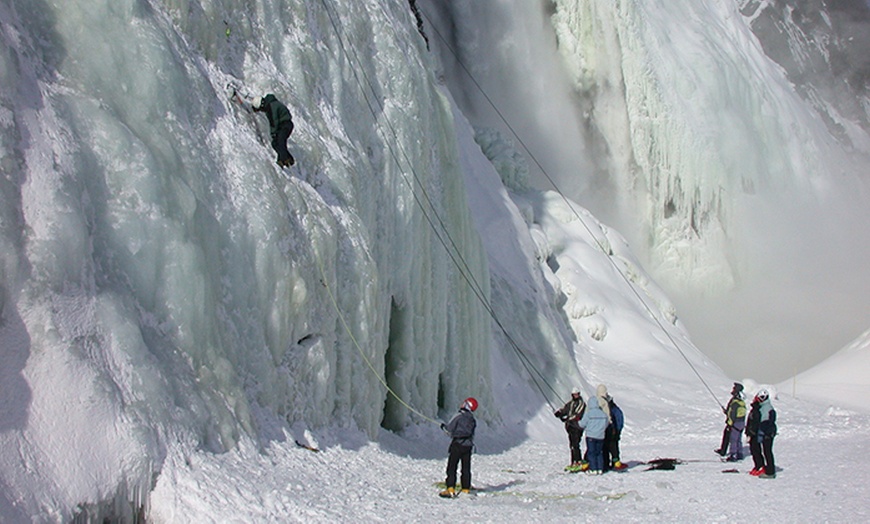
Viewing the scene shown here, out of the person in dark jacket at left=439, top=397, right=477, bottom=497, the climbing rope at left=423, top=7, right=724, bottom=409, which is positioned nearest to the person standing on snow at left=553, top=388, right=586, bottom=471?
the person in dark jacket at left=439, top=397, right=477, bottom=497

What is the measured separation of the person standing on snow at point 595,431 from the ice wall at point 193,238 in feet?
9.47

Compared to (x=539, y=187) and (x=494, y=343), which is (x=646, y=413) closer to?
(x=494, y=343)

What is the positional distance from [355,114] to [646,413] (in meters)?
10.7

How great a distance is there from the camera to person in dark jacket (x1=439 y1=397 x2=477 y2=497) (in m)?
9.29

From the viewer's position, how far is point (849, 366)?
85.0 feet

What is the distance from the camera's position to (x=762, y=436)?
10.8m

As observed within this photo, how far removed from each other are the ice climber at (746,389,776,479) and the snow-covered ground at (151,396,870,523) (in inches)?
8.2

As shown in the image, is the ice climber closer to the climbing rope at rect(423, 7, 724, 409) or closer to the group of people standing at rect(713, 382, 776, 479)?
the group of people standing at rect(713, 382, 776, 479)

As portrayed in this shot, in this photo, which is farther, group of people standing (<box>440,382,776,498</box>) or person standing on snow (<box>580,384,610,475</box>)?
person standing on snow (<box>580,384,610,475</box>)

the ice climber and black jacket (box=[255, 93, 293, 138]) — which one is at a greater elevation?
black jacket (box=[255, 93, 293, 138])

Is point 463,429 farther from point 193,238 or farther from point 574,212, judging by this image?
point 574,212

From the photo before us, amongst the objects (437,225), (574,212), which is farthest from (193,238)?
(574,212)

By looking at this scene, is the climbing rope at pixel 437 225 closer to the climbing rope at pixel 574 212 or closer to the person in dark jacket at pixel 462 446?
the person in dark jacket at pixel 462 446

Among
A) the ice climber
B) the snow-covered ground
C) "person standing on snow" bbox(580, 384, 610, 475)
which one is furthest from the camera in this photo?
"person standing on snow" bbox(580, 384, 610, 475)
